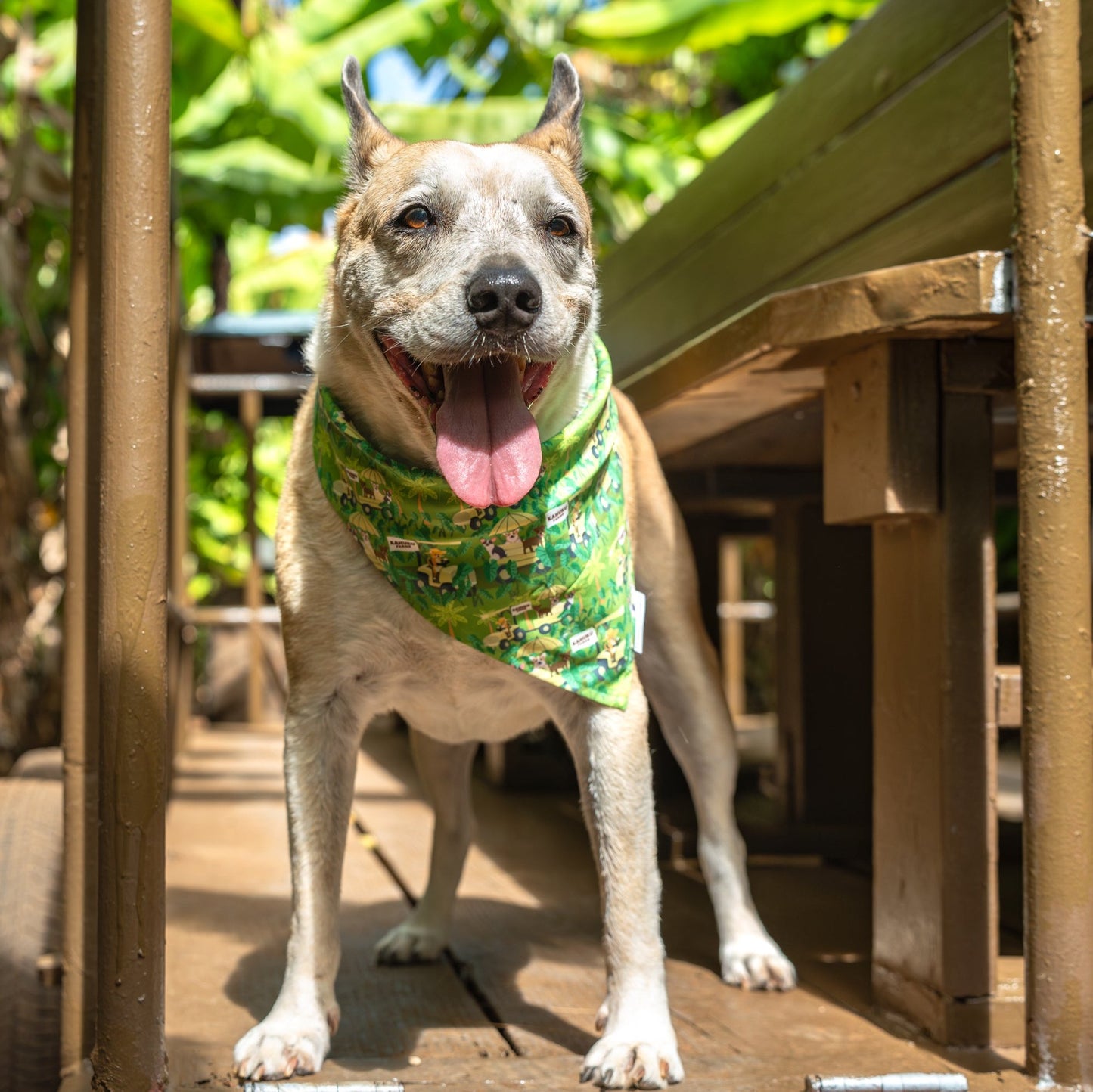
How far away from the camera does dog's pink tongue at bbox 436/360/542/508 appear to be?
218 cm

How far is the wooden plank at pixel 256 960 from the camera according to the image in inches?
96.8

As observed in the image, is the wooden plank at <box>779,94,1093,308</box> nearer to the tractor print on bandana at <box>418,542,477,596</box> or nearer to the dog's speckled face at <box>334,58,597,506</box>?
the dog's speckled face at <box>334,58,597,506</box>

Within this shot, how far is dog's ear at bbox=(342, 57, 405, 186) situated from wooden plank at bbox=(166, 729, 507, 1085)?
66.0 inches

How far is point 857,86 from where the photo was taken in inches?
129

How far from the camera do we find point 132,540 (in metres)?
1.82

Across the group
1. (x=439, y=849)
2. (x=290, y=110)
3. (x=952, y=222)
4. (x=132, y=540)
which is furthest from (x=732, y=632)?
(x=132, y=540)

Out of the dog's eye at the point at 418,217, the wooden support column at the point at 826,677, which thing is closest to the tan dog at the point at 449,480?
the dog's eye at the point at 418,217

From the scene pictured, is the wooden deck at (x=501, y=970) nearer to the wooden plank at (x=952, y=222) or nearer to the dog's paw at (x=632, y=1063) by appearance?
the dog's paw at (x=632, y=1063)

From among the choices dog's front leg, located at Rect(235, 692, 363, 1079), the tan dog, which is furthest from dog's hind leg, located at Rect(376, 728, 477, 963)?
dog's front leg, located at Rect(235, 692, 363, 1079)

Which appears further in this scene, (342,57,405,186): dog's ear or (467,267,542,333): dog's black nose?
(342,57,405,186): dog's ear

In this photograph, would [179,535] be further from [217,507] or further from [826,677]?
[217,507]

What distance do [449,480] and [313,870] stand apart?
2.67 ft

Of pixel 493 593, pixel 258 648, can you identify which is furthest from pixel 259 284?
pixel 493 593

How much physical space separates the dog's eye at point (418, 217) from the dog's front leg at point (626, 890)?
938 millimetres
